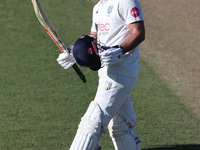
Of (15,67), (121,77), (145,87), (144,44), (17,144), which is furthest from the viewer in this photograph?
(144,44)

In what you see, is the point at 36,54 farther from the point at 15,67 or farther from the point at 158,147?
the point at 158,147

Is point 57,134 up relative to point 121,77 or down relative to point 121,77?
down

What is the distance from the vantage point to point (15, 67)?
807 cm

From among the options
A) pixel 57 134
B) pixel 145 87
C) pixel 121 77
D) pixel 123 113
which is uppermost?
pixel 121 77

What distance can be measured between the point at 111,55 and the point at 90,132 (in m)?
0.82

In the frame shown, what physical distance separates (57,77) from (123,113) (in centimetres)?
332

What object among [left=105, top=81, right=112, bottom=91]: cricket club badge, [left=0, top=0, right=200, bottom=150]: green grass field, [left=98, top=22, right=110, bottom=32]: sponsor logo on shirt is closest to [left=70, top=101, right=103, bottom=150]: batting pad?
[left=105, top=81, right=112, bottom=91]: cricket club badge

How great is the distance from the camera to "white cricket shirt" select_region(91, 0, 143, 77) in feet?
13.7

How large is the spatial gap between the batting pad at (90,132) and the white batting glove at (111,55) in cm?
56

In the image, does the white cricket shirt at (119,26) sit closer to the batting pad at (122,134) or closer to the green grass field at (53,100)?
the batting pad at (122,134)

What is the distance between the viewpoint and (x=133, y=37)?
4.12 meters

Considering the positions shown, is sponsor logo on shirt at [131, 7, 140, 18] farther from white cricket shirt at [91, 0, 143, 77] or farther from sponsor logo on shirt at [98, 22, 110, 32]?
sponsor logo on shirt at [98, 22, 110, 32]

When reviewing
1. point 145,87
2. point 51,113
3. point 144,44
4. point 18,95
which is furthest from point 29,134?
point 144,44

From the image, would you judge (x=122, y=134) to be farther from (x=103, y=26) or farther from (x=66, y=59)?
(x=103, y=26)
